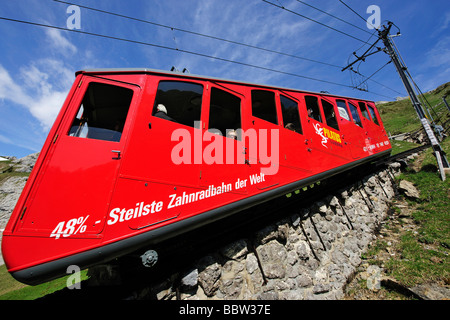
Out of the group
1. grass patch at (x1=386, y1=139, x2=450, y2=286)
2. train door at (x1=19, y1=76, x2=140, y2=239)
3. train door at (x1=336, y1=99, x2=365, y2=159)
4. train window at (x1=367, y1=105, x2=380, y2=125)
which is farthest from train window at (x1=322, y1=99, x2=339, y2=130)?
train door at (x1=19, y1=76, x2=140, y2=239)

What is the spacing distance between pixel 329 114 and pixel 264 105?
3.02 m

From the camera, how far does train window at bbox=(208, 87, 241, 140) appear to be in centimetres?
353

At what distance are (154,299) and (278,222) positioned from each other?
2698mm

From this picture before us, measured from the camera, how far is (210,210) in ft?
9.18

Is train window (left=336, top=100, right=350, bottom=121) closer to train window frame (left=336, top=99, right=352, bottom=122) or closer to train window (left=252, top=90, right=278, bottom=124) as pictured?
train window frame (left=336, top=99, right=352, bottom=122)

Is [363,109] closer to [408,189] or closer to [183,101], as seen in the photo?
[408,189]

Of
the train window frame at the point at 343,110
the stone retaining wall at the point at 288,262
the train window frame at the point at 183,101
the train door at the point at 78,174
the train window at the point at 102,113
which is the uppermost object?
the train window frame at the point at 343,110

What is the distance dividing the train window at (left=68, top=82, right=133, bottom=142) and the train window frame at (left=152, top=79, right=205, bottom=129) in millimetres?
509

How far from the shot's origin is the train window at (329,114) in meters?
5.82

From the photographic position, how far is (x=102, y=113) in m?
2.79

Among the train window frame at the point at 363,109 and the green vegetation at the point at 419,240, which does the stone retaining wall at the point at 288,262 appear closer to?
the green vegetation at the point at 419,240

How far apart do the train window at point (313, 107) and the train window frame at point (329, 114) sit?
1.06 ft

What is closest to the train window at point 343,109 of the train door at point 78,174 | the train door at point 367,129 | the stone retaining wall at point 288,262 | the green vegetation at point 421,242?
the train door at point 367,129
